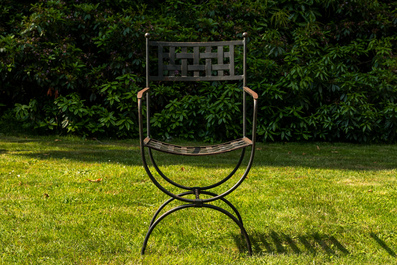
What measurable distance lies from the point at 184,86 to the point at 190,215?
4273mm

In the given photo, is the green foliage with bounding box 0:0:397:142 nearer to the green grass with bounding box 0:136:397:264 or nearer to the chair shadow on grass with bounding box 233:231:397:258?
the green grass with bounding box 0:136:397:264

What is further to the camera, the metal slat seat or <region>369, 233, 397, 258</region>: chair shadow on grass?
<region>369, 233, 397, 258</region>: chair shadow on grass

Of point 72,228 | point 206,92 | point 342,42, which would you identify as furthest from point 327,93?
point 72,228

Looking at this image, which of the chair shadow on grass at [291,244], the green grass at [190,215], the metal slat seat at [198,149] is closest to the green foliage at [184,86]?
the green grass at [190,215]

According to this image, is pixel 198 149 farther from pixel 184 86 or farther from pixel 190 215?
pixel 184 86

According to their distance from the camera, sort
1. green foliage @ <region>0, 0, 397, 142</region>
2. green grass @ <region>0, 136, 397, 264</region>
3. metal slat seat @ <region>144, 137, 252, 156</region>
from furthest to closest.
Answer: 1. green foliage @ <region>0, 0, 397, 142</region>
2. green grass @ <region>0, 136, 397, 264</region>
3. metal slat seat @ <region>144, 137, 252, 156</region>

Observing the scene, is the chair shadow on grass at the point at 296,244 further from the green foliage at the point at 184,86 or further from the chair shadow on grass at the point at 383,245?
the green foliage at the point at 184,86

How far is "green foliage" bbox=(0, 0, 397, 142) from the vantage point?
654 cm

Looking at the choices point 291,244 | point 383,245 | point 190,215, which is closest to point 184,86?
point 190,215

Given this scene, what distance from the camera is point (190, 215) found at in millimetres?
2947

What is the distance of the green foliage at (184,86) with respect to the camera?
21.4 feet

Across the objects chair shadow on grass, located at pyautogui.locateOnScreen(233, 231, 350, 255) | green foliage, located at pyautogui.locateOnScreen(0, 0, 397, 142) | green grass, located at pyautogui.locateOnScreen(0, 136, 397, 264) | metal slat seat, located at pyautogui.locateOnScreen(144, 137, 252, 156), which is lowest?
chair shadow on grass, located at pyautogui.locateOnScreen(233, 231, 350, 255)

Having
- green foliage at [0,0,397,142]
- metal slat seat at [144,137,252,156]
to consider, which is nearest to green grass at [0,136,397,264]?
metal slat seat at [144,137,252,156]

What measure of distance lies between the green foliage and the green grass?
74.8 inches
